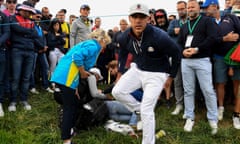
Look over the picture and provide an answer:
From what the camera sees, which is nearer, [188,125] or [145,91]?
[145,91]

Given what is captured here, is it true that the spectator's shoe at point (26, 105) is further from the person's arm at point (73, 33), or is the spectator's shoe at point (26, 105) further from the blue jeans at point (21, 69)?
the person's arm at point (73, 33)

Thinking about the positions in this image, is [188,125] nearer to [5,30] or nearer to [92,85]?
[92,85]

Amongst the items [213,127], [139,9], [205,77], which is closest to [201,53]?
[205,77]

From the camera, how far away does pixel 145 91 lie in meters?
3.91

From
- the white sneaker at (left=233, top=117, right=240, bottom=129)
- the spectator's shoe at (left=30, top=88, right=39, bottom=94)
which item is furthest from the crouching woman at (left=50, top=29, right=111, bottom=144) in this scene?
the spectator's shoe at (left=30, top=88, right=39, bottom=94)

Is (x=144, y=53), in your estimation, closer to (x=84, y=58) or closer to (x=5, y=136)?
(x=84, y=58)

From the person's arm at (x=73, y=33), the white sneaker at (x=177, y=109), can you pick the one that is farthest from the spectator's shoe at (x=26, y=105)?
the white sneaker at (x=177, y=109)

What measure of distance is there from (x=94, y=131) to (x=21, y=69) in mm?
2071

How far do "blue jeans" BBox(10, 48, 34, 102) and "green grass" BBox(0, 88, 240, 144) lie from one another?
0.31 meters

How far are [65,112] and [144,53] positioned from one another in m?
1.32

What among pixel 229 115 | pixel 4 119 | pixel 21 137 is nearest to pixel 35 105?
pixel 4 119

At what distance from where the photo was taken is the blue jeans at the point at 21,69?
18.4ft

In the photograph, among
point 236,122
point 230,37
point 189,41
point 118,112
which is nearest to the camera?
point 189,41

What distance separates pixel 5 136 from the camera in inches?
169
